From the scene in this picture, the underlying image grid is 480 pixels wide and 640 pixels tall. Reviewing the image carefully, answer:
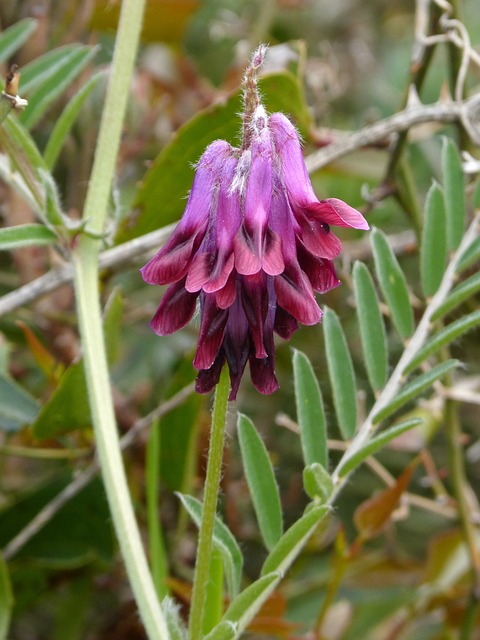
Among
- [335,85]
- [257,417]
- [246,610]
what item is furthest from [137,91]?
[246,610]

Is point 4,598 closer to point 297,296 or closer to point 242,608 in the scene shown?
point 242,608

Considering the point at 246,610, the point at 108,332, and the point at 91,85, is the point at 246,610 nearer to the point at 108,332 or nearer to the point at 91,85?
the point at 108,332

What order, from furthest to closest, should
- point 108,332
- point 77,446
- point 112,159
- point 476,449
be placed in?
1. point 476,449
2. point 77,446
3. point 108,332
4. point 112,159

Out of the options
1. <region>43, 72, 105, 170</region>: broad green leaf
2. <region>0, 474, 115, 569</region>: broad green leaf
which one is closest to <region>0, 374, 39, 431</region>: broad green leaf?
<region>0, 474, 115, 569</region>: broad green leaf

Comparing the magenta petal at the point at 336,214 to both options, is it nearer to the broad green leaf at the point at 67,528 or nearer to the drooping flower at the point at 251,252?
the drooping flower at the point at 251,252

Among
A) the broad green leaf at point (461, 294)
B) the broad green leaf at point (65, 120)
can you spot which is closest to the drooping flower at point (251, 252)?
the broad green leaf at point (461, 294)

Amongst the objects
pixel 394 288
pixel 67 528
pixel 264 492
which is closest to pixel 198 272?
pixel 264 492
